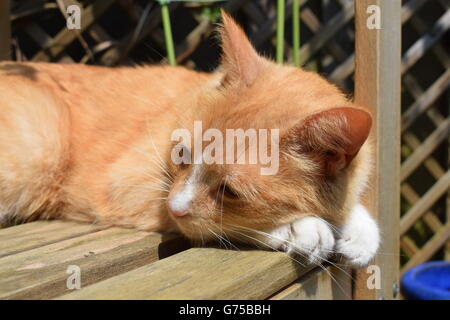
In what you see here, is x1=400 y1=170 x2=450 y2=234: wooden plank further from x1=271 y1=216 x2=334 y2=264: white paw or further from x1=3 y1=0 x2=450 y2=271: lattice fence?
x1=271 y1=216 x2=334 y2=264: white paw

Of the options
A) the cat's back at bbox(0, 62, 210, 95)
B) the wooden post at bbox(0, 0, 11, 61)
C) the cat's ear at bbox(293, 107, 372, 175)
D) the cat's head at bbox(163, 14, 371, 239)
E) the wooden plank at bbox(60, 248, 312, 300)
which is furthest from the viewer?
the wooden post at bbox(0, 0, 11, 61)

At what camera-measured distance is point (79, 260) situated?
1.27 metres

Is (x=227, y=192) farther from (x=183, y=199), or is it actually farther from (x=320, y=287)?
(x=320, y=287)

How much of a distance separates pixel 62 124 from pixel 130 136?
26 centimetres

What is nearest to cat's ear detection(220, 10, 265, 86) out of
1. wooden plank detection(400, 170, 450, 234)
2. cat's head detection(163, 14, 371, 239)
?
cat's head detection(163, 14, 371, 239)

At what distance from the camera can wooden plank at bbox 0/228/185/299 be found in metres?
1.11

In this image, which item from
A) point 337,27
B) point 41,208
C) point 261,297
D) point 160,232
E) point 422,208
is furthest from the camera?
point 422,208

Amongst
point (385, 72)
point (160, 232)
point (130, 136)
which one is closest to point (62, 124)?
point (130, 136)

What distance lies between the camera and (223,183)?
1.34m

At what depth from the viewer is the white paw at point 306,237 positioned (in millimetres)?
1356

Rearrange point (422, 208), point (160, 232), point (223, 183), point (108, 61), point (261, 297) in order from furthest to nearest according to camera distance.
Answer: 1. point (422, 208)
2. point (108, 61)
3. point (160, 232)
4. point (223, 183)
5. point (261, 297)

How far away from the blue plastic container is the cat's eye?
1893 mm

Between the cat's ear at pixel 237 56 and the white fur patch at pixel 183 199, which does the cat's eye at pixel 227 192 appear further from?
the cat's ear at pixel 237 56
